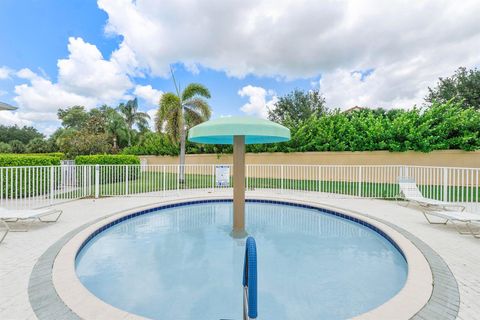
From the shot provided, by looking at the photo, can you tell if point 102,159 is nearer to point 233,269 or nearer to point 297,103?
point 233,269

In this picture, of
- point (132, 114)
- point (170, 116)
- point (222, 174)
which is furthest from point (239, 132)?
point (132, 114)

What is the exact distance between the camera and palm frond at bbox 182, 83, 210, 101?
1628 centimetres

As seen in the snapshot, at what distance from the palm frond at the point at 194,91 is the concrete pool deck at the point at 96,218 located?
893cm

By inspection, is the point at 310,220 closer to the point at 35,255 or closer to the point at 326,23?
the point at 35,255

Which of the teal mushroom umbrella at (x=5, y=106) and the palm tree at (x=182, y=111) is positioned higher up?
the palm tree at (x=182, y=111)

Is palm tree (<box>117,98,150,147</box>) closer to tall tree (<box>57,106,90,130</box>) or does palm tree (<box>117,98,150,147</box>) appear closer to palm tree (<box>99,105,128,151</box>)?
palm tree (<box>99,105,128,151</box>)

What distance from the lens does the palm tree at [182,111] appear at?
15.8 m

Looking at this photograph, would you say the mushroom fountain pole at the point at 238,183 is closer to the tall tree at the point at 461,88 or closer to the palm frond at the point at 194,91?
the palm frond at the point at 194,91

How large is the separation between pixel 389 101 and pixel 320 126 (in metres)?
23.7

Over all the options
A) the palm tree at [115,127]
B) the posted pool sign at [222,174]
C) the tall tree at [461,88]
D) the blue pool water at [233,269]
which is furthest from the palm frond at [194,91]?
the tall tree at [461,88]

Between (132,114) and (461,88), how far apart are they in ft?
142

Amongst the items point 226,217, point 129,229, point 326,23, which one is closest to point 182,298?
point 129,229

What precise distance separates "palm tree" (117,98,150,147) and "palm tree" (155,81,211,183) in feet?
89.0

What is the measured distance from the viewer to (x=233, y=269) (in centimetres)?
455
